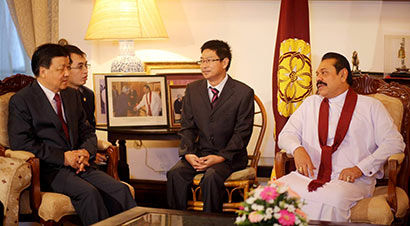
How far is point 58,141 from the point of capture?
154 inches

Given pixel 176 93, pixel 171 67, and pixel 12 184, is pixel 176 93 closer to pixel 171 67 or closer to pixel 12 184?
pixel 171 67

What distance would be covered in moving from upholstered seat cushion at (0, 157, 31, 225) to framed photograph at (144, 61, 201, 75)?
203 cm

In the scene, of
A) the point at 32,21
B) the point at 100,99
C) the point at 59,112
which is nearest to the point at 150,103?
the point at 100,99

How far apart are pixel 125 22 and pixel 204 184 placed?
1.60 m

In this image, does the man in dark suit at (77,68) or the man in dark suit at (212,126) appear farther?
the man in dark suit at (77,68)

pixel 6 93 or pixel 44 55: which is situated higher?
pixel 44 55

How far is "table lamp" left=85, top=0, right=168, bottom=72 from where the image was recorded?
4707mm

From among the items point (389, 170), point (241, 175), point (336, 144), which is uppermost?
point (336, 144)

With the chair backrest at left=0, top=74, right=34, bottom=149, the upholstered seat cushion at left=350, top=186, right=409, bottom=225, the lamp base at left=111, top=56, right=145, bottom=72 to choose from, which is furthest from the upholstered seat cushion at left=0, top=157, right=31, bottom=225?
the upholstered seat cushion at left=350, top=186, right=409, bottom=225

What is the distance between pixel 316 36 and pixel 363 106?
1.42 meters

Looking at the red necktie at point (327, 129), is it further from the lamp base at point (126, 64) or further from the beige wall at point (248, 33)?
the lamp base at point (126, 64)

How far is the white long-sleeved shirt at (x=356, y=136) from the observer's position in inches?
144

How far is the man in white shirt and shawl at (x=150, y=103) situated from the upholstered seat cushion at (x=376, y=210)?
1.93m

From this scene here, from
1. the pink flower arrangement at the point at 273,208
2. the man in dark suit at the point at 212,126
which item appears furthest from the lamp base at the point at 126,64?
the pink flower arrangement at the point at 273,208
